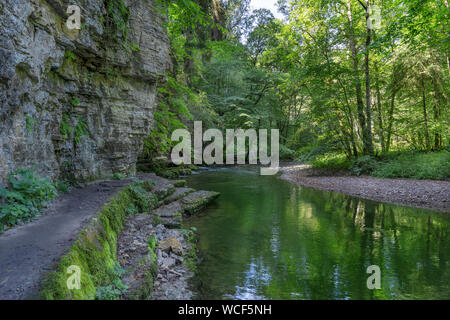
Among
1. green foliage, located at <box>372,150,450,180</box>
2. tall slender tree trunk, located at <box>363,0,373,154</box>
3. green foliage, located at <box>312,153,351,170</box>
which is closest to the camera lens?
green foliage, located at <box>372,150,450,180</box>

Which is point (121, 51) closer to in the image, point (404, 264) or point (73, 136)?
point (73, 136)

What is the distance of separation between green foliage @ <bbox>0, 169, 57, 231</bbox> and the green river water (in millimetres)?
2946

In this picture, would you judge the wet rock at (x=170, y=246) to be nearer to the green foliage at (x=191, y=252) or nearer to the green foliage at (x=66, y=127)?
the green foliage at (x=191, y=252)

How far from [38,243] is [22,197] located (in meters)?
1.39

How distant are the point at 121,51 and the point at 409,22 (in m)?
9.54

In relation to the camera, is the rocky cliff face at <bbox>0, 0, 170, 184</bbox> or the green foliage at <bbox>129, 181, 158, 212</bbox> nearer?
the rocky cliff face at <bbox>0, 0, 170, 184</bbox>

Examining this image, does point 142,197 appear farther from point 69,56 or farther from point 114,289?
point 114,289

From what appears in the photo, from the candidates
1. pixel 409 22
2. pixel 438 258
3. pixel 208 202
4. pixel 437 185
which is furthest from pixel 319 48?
pixel 438 258

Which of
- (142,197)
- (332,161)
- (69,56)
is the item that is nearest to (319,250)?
(142,197)

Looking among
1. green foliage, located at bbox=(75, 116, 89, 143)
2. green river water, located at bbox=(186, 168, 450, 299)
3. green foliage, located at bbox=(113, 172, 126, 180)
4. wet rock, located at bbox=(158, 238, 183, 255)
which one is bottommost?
green river water, located at bbox=(186, 168, 450, 299)

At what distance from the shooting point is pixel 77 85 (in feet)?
23.6

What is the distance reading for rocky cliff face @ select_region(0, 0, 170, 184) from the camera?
14.8 ft

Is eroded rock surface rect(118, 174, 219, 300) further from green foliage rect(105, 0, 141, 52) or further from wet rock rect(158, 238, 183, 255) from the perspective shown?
green foliage rect(105, 0, 141, 52)

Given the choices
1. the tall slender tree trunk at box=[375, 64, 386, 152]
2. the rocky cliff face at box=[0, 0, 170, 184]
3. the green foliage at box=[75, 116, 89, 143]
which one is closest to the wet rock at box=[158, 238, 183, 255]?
the rocky cliff face at box=[0, 0, 170, 184]
